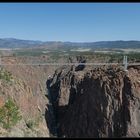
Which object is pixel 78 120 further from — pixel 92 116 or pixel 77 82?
pixel 77 82

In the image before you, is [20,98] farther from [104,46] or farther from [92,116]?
[104,46]

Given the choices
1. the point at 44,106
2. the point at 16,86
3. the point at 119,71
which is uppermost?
the point at 119,71

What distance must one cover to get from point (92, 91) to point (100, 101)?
6.78 ft

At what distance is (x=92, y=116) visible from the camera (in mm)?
36438

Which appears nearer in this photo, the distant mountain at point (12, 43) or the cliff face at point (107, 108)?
the cliff face at point (107, 108)

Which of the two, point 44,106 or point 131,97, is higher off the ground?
point 131,97

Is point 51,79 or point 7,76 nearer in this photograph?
point 7,76

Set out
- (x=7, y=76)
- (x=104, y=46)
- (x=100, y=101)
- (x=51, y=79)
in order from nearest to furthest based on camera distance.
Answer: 1. (x=100, y=101)
2. (x=7, y=76)
3. (x=51, y=79)
4. (x=104, y=46)

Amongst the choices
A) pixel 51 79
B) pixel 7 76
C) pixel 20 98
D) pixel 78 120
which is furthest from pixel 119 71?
pixel 51 79

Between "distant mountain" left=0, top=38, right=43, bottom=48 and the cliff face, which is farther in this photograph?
"distant mountain" left=0, top=38, right=43, bottom=48

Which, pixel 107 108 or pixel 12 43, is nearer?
pixel 107 108

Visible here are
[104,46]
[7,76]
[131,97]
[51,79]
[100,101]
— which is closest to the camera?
[131,97]

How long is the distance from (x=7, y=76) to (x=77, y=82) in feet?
33.4

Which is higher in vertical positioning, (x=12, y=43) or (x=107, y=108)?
(x=12, y=43)
